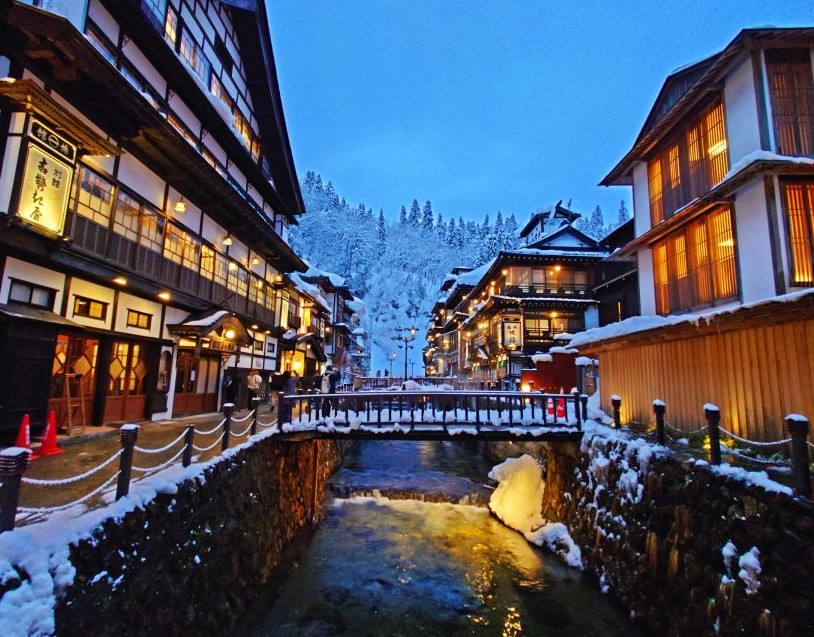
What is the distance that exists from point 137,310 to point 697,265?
20.6m

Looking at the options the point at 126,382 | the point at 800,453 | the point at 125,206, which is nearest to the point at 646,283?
the point at 800,453

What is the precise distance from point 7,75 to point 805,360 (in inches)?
729

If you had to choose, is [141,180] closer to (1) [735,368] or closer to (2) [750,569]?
(2) [750,569]

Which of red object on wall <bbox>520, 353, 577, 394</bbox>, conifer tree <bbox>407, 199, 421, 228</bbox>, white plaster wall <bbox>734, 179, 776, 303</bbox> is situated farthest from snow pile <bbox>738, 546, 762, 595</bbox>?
conifer tree <bbox>407, 199, 421, 228</bbox>

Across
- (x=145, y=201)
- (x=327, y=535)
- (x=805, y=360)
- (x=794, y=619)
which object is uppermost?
(x=145, y=201)

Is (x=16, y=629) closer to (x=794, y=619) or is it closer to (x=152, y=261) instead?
(x=794, y=619)

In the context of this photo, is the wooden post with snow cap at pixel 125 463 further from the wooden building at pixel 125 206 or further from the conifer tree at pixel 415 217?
the conifer tree at pixel 415 217

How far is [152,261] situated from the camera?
1385 centimetres

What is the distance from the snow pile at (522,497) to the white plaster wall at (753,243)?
1003 centimetres

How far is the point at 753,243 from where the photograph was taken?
1206 cm

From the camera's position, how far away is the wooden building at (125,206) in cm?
893

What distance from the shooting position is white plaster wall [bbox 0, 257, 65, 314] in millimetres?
9180

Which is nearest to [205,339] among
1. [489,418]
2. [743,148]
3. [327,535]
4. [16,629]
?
[327,535]

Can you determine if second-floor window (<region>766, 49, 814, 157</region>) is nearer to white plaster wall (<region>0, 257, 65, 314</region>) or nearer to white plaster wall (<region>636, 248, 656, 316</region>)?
white plaster wall (<region>636, 248, 656, 316</region>)
